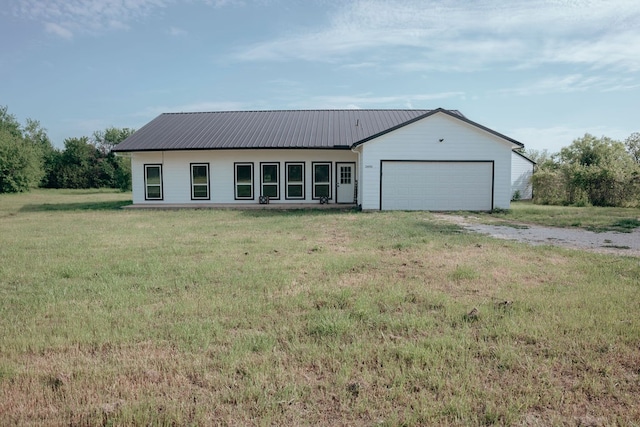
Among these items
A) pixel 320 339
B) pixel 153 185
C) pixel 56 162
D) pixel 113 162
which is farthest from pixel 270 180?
pixel 56 162

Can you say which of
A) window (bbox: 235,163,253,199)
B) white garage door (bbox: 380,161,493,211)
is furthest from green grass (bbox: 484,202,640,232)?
window (bbox: 235,163,253,199)

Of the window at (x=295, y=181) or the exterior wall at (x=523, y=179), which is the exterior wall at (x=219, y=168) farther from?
the exterior wall at (x=523, y=179)

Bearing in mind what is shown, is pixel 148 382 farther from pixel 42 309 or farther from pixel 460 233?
pixel 460 233

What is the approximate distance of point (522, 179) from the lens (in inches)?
1016

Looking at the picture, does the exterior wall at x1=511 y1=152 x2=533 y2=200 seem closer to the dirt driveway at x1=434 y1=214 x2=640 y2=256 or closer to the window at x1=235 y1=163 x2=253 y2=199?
the dirt driveway at x1=434 y1=214 x2=640 y2=256

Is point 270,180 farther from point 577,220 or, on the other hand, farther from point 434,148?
point 577,220

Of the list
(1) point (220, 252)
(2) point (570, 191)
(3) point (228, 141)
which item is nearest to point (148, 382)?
(1) point (220, 252)

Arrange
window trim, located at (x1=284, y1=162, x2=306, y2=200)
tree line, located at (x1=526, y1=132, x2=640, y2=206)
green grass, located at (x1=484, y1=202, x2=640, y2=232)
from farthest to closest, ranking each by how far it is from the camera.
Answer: window trim, located at (x1=284, y1=162, x2=306, y2=200)
tree line, located at (x1=526, y1=132, x2=640, y2=206)
green grass, located at (x1=484, y1=202, x2=640, y2=232)

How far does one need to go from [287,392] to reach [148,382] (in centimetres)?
103

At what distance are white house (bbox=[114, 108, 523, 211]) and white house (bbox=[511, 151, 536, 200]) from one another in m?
6.78

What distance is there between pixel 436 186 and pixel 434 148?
1509 millimetres

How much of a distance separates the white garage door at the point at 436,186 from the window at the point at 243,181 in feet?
22.6

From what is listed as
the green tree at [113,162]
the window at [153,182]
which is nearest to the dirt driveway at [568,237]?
the window at [153,182]

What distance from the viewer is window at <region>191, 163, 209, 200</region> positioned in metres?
20.9
